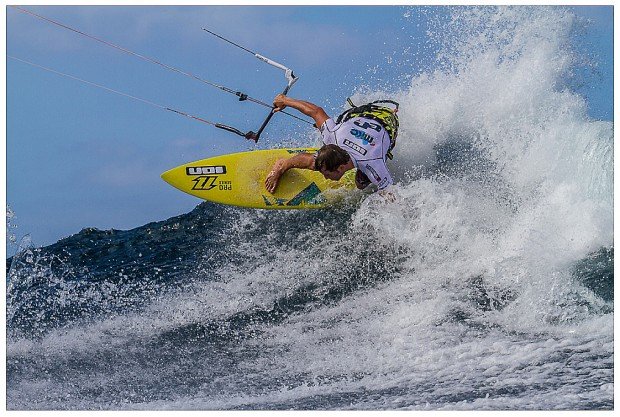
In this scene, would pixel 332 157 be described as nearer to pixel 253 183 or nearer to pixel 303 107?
pixel 303 107

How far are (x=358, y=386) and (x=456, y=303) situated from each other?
70 cm

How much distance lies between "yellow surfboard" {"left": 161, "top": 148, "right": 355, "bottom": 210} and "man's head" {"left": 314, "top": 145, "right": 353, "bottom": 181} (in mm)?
96

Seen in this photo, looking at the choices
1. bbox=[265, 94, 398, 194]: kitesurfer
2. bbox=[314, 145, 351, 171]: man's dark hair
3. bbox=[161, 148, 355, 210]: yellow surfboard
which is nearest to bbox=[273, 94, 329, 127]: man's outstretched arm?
bbox=[265, 94, 398, 194]: kitesurfer

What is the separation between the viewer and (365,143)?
427 cm

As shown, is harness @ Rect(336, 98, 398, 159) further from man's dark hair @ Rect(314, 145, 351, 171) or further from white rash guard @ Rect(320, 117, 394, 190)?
man's dark hair @ Rect(314, 145, 351, 171)

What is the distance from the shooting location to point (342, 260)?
14.8 ft

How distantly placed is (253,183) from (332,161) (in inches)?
20.0

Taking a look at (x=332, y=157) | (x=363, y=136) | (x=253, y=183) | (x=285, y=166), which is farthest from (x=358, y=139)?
(x=253, y=183)

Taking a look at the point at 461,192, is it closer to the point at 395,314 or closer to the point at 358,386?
the point at 395,314

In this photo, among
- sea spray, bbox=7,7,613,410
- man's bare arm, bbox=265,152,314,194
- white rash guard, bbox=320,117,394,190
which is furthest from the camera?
man's bare arm, bbox=265,152,314,194

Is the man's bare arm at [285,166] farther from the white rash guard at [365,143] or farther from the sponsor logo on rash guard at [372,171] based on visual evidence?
the sponsor logo on rash guard at [372,171]

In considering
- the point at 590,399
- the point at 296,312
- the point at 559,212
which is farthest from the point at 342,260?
the point at 590,399

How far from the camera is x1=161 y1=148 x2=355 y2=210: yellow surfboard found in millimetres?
4504

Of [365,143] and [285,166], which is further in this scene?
[285,166]
